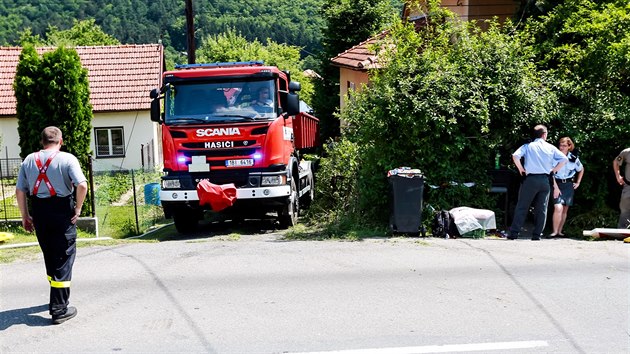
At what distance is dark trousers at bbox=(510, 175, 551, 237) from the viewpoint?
34.3 feet

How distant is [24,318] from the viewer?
21.6 feet

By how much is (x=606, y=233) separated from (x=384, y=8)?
20.0 meters

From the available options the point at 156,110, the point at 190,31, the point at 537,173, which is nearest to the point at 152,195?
the point at 156,110

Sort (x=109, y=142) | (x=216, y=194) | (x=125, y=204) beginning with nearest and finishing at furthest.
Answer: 1. (x=216, y=194)
2. (x=125, y=204)
3. (x=109, y=142)

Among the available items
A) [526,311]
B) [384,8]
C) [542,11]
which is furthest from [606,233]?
[384,8]

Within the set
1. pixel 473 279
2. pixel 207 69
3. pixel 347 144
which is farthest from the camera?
pixel 347 144

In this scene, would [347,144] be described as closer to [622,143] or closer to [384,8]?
[622,143]

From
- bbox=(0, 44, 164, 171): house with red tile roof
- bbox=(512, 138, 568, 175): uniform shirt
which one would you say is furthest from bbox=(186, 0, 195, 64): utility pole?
bbox=(512, 138, 568, 175): uniform shirt

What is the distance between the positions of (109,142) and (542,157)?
81.7ft

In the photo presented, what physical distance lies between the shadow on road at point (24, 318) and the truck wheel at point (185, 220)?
633cm

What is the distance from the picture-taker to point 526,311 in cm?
660

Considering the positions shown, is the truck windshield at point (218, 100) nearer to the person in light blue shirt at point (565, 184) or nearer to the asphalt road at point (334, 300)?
the asphalt road at point (334, 300)

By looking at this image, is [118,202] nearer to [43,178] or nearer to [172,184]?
[172,184]

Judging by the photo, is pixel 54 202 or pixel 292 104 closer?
pixel 54 202
